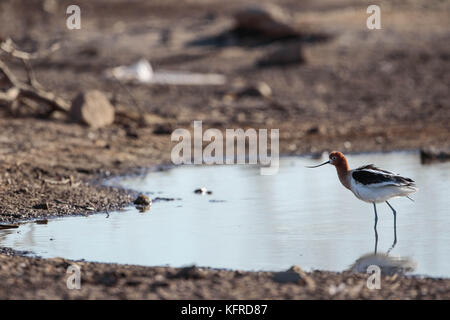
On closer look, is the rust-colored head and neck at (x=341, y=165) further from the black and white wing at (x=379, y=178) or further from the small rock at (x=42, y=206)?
the small rock at (x=42, y=206)

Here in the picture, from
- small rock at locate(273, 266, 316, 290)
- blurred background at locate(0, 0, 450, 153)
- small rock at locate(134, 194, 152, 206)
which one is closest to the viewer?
small rock at locate(273, 266, 316, 290)

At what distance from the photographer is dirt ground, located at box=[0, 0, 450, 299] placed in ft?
20.1

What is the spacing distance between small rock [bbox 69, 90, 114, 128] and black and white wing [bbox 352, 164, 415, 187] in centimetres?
615

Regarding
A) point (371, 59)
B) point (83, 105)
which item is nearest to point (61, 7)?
point (371, 59)

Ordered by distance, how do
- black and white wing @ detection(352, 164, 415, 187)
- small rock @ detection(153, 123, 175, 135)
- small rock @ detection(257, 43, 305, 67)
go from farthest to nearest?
small rock @ detection(257, 43, 305, 67) < small rock @ detection(153, 123, 175, 135) < black and white wing @ detection(352, 164, 415, 187)

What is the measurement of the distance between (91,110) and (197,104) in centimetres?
326

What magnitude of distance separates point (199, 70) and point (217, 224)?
1059 centimetres

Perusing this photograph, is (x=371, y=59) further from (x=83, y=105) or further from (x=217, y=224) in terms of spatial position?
(x=217, y=224)

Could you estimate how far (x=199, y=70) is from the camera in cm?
1866

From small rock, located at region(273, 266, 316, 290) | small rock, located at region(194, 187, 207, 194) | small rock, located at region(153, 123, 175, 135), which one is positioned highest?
small rock, located at region(153, 123, 175, 135)

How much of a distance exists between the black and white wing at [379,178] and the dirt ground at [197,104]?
193 cm

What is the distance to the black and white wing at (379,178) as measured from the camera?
803cm

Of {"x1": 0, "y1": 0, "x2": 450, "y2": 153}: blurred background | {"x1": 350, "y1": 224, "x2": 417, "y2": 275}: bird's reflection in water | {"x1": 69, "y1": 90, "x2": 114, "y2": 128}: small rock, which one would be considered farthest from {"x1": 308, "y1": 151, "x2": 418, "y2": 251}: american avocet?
{"x1": 69, "y1": 90, "x2": 114, "y2": 128}: small rock

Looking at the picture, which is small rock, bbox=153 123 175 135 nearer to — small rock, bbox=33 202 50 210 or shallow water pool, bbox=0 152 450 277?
shallow water pool, bbox=0 152 450 277
